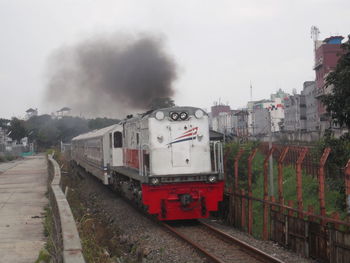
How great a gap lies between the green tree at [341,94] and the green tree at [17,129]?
8725 cm

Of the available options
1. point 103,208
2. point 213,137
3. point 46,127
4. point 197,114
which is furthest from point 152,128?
point 46,127

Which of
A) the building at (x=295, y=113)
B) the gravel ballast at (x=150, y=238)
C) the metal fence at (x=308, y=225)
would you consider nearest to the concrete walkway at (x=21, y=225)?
the gravel ballast at (x=150, y=238)

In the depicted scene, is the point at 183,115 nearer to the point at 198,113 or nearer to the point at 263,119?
the point at 198,113

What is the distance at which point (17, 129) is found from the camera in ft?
303

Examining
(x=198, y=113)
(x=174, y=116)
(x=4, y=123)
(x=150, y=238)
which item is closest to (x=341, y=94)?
(x=198, y=113)

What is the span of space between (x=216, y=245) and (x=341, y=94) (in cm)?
465

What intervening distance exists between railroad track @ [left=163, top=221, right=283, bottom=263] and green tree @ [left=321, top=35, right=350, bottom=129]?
157 inches

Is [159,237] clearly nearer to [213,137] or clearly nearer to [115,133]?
[115,133]

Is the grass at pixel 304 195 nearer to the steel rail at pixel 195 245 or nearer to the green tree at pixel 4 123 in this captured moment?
the steel rail at pixel 195 245

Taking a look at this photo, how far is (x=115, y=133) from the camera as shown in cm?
1978

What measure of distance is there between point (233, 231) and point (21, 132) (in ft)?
285

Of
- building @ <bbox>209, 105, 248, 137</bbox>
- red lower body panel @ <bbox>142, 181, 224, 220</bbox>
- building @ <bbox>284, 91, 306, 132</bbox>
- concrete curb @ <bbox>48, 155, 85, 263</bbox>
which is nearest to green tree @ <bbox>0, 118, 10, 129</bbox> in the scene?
building @ <bbox>209, 105, 248, 137</bbox>

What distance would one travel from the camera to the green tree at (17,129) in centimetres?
9250

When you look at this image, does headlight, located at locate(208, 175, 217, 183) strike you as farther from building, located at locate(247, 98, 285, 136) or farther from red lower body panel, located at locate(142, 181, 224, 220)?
building, located at locate(247, 98, 285, 136)
